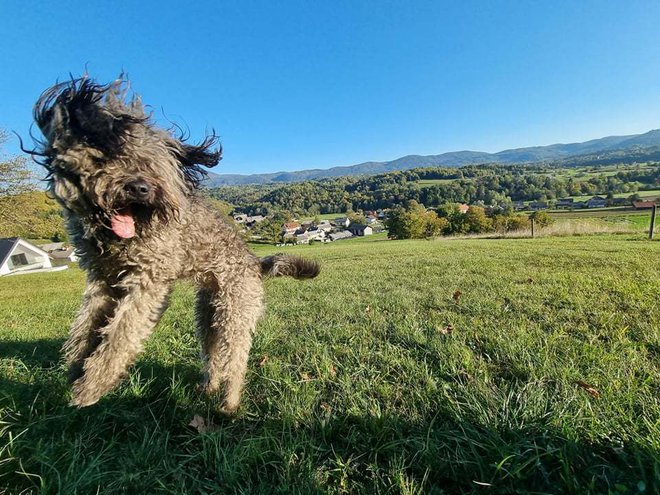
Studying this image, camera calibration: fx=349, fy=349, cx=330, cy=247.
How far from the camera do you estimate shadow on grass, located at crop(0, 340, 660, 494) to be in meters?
1.74

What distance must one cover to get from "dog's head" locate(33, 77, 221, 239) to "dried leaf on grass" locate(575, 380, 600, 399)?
3.36 metres

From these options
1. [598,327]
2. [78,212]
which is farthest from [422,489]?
[598,327]

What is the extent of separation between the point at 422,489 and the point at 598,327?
3.11 meters

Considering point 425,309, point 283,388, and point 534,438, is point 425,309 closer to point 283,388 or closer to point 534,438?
point 283,388

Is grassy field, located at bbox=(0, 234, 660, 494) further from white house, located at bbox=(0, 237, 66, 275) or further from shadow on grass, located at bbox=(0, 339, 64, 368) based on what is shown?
white house, located at bbox=(0, 237, 66, 275)

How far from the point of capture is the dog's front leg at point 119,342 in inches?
95.9

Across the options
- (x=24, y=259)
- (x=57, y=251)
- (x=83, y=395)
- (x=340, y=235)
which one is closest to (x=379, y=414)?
(x=83, y=395)

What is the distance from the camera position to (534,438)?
6.29 ft

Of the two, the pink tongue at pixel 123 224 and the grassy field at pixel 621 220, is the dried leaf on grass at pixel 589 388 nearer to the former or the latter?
the pink tongue at pixel 123 224

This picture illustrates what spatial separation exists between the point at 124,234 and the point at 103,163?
527mm

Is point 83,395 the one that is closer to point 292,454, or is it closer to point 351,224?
point 292,454

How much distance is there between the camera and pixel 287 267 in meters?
4.24

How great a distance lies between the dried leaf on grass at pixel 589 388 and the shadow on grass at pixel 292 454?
1.88 ft

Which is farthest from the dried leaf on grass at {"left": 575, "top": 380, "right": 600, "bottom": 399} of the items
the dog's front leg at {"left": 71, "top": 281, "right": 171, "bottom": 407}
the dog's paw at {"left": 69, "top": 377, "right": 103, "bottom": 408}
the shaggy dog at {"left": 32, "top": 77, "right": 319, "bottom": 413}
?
the dog's paw at {"left": 69, "top": 377, "right": 103, "bottom": 408}
